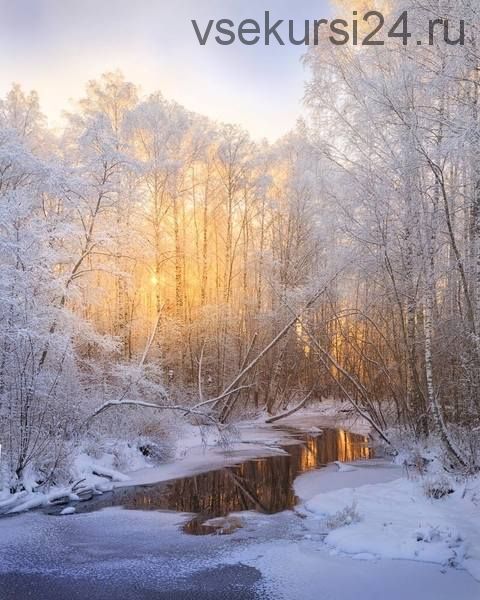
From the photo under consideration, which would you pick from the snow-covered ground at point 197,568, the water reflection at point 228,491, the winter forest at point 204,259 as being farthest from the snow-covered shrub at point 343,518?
the winter forest at point 204,259

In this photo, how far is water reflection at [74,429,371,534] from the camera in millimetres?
8938

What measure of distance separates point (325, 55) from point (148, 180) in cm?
992

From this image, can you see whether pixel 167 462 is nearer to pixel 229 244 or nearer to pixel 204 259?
pixel 204 259

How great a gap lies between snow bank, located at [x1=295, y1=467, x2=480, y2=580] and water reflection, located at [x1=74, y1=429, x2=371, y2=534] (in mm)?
837

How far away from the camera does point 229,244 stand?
982 inches

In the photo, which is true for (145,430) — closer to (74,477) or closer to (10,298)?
(74,477)

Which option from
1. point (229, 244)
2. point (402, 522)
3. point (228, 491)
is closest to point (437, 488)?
point (402, 522)

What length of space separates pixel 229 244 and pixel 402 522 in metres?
18.7

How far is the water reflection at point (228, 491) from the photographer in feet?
29.3

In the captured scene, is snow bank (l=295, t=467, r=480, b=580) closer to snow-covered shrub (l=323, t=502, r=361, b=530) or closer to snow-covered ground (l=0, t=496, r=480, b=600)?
snow-covered shrub (l=323, t=502, r=361, b=530)

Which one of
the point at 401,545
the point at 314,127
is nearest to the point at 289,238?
the point at 314,127

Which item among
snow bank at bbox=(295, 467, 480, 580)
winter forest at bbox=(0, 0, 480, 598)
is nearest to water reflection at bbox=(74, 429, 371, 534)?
snow bank at bbox=(295, 467, 480, 580)

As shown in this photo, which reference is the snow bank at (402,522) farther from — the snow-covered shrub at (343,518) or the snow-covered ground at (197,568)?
the snow-covered ground at (197,568)

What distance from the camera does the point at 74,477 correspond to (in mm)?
10375
